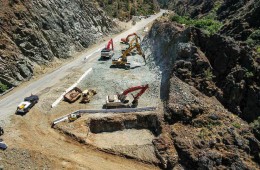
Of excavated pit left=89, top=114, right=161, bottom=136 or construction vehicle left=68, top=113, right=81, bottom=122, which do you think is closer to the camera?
construction vehicle left=68, top=113, right=81, bottom=122

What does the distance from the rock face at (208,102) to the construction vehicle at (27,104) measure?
13.4 metres

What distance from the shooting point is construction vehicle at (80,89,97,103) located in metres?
34.2

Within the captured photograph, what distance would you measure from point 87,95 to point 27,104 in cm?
624

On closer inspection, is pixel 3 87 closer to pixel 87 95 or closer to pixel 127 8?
pixel 87 95

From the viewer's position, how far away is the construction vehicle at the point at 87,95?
34.2 metres

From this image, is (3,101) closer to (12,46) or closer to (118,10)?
(12,46)

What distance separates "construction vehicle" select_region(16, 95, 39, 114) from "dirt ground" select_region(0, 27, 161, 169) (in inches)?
17.3

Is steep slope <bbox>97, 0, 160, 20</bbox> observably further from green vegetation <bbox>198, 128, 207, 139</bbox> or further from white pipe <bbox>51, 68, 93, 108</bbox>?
green vegetation <bbox>198, 128, 207, 139</bbox>

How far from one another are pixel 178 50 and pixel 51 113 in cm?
1575

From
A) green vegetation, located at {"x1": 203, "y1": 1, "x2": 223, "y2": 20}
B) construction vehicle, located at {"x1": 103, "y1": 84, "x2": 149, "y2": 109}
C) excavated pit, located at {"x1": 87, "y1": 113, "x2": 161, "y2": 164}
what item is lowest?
excavated pit, located at {"x1": 87, "y1": 113, "x2": 161, "y2": 164}

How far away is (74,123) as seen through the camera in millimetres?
31078

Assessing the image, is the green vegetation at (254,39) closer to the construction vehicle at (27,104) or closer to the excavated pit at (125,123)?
the excavated pit at (125,123)

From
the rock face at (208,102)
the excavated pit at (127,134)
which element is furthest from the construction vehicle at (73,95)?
the rock face at (208,102)

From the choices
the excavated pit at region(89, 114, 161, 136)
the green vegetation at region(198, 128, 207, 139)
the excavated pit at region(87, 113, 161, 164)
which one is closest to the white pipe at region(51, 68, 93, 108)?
the excavated pit at region(87, 113, 161, 164)
